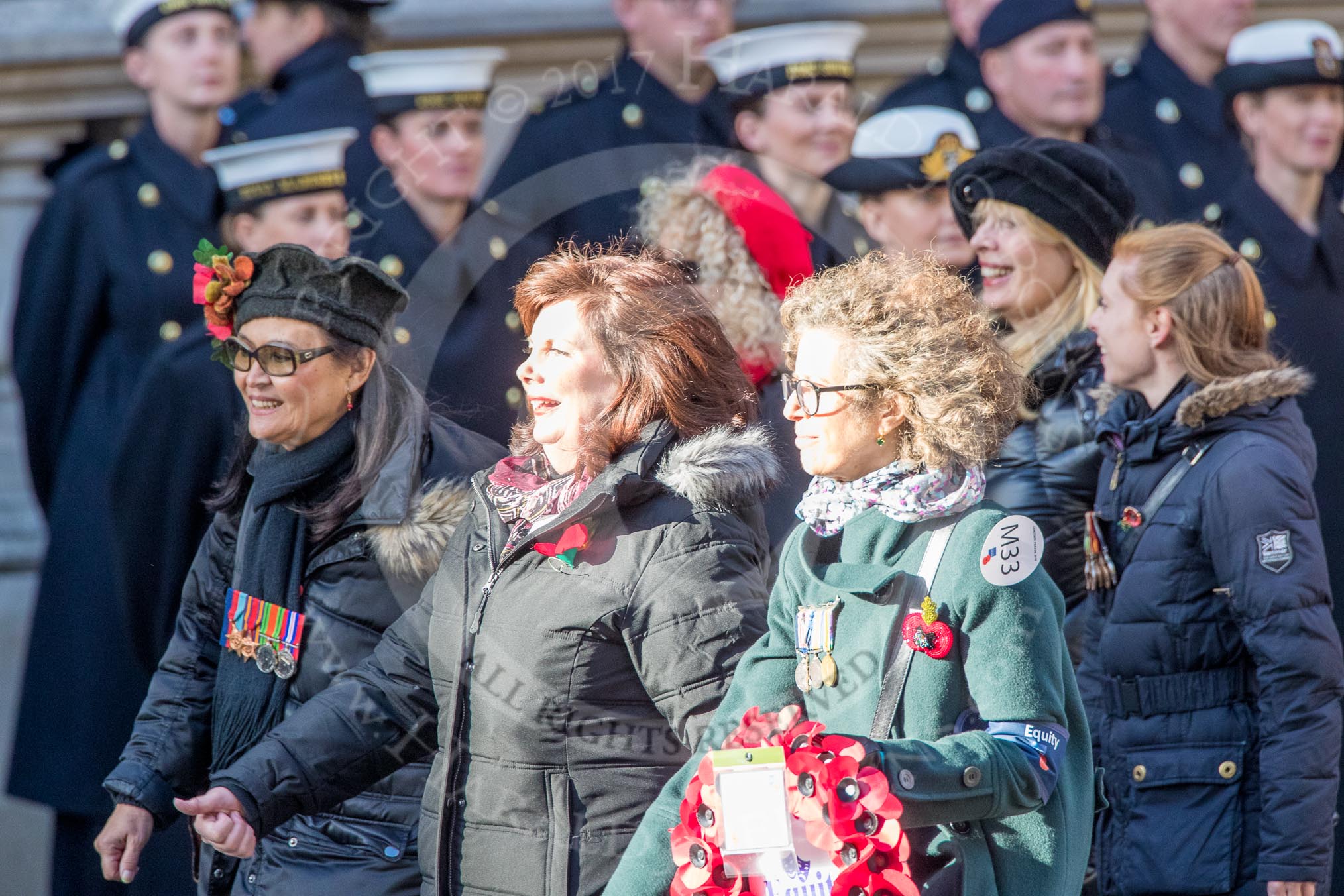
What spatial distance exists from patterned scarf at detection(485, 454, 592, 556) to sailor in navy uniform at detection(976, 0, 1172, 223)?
8.54 feet

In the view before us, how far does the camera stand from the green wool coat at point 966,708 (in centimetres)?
203

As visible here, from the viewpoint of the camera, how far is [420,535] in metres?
3.20

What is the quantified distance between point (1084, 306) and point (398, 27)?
2.75 m

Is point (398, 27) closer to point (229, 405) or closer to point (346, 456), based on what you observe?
point (229, 405)

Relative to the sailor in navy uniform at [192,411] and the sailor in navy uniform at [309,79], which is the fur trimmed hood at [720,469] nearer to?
the sailor in navy uniform at [192,411]

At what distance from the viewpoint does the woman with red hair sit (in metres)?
2.57

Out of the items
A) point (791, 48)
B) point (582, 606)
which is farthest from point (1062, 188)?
point (582, 606)

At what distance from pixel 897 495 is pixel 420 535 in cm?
121

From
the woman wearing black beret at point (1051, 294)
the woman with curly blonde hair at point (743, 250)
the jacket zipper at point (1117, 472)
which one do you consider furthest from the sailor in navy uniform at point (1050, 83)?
the jacket zipper at point (1117, 472)

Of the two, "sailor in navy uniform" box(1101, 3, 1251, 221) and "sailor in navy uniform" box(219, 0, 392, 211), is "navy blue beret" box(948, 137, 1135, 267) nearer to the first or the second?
"sailor in navy uniform" box(1101, 3, 1251, 221)

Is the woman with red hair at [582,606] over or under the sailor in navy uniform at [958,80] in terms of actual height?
under

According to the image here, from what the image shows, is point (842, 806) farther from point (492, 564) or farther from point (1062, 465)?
point (1062, 465)

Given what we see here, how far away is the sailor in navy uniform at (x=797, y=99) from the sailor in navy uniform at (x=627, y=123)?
128mm

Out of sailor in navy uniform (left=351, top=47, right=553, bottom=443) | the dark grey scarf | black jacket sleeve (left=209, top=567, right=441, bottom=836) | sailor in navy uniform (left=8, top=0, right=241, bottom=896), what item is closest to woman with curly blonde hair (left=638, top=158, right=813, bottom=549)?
sailor in navy uniform (left=351, top=47, right=553, bottom=443)
